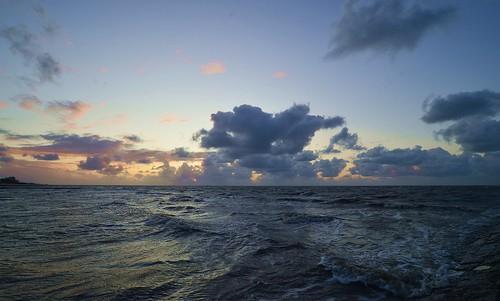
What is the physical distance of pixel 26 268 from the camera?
27.4 feet

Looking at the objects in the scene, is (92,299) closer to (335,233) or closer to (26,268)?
(26,268)

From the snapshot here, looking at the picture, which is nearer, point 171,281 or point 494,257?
point 171,281

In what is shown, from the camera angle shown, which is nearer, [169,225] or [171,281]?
[171,281]

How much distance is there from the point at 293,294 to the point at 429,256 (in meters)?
6.40

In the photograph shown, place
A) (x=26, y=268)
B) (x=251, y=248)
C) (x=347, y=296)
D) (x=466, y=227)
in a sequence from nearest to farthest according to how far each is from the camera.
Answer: (x=347, y=296)
(x=26, y=268)
(x=251, y=248)
(x=466, y=227)

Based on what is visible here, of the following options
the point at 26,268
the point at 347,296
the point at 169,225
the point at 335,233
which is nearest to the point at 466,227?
the point at 335,233

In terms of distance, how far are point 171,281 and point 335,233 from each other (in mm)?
10147

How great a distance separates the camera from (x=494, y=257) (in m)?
9.44

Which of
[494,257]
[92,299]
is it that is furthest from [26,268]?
[494,257]

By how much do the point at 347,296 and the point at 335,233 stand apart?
888 cm

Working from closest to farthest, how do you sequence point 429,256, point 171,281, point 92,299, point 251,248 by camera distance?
point 92,299 → point 171,281 → point 429,256 → point 251,248

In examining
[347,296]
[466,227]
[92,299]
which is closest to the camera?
[92,299]

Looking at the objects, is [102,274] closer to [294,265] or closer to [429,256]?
[294,265]

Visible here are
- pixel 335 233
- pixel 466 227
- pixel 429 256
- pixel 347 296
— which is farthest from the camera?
pixel 466 227
